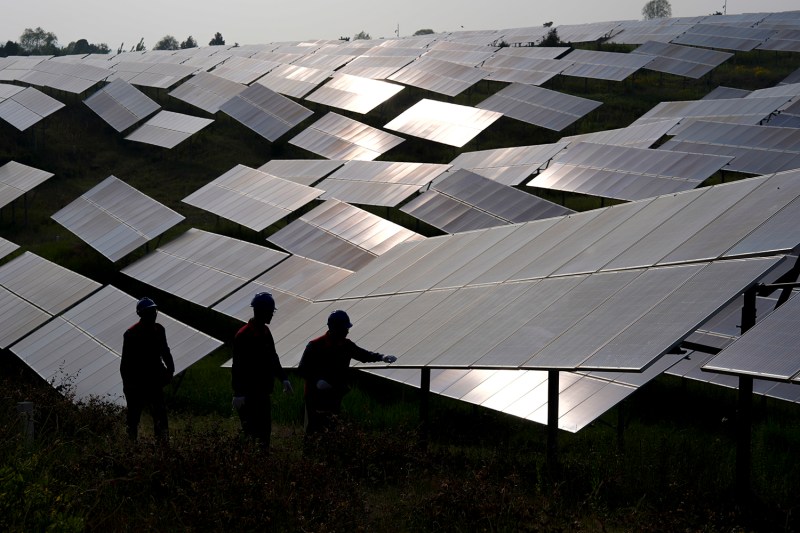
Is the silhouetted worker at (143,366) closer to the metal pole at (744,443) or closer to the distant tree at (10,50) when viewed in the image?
the metal pole at (744,443)

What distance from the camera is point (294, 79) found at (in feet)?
161

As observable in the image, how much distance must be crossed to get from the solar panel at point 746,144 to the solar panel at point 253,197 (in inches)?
450

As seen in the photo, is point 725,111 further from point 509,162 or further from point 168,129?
point 168,129

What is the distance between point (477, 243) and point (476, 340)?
5.19 metres

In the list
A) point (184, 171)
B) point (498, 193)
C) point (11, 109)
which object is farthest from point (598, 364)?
point (11, 109)

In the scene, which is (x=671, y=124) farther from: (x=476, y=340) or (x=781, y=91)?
(x=476, y=340)

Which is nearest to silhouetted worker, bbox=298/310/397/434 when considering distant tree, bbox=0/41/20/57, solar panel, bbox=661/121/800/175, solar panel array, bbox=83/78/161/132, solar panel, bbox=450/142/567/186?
solar panel, bbox=661/121/800/175

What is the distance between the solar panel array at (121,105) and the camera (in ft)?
136

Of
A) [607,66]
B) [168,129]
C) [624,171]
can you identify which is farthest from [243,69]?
[624,171]

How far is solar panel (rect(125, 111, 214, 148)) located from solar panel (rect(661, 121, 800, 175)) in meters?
18.5

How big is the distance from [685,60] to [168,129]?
25.9m

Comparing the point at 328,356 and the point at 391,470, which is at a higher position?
the point at 328,356

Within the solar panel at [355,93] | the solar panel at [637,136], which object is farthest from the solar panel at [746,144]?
the solar panel at [355,93]

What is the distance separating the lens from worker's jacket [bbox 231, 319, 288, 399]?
9898 millimetres
